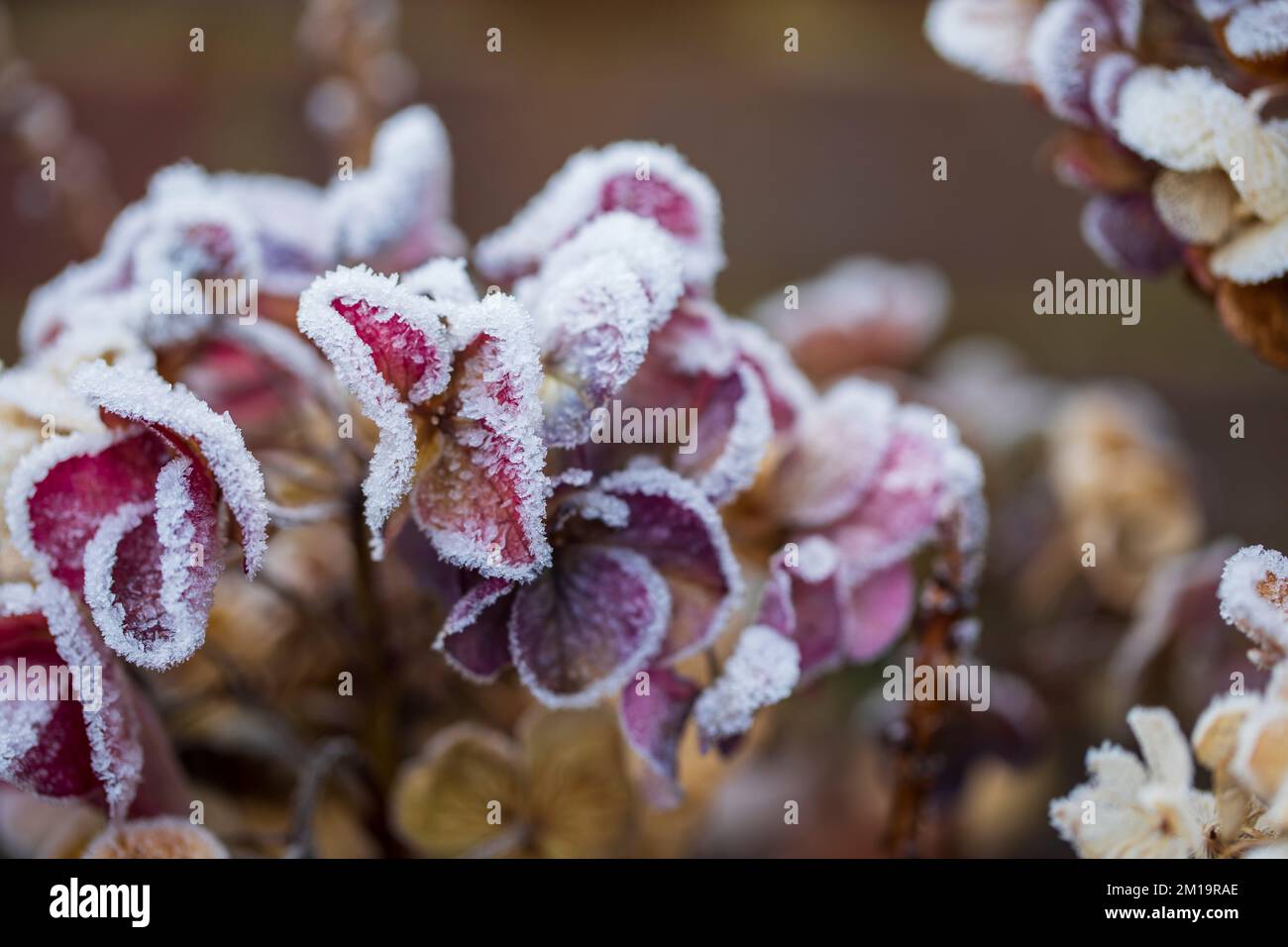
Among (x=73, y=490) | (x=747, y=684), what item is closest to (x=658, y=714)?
(x=747, y=684)

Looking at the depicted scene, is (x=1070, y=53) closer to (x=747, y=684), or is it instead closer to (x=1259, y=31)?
(x=1259, y=31)

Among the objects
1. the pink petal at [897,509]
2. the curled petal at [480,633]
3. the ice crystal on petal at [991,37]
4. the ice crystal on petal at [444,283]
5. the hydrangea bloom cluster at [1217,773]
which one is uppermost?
the ice crystal on petal at [991,37]

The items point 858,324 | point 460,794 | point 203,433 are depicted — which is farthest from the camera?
point 858,324

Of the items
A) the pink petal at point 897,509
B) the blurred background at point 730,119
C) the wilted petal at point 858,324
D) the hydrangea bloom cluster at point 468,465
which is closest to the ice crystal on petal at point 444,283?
the hydrangea bloom cluster at point 468,465

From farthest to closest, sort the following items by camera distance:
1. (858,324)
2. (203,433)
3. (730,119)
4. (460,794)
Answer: (730,119)
(858,324)
(460,794)
(203,433)

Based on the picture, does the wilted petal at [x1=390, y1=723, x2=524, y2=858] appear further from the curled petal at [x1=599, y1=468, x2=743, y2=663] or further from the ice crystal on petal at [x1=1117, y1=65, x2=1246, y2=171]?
the ice crystal on petal at [x1=1117, y1=65, x2=1246, y2=171]

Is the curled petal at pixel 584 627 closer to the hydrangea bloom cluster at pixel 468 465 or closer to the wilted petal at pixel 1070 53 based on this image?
the hydrangea bloom cluster at pixel 468 465

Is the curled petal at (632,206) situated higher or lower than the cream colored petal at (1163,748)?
higher
